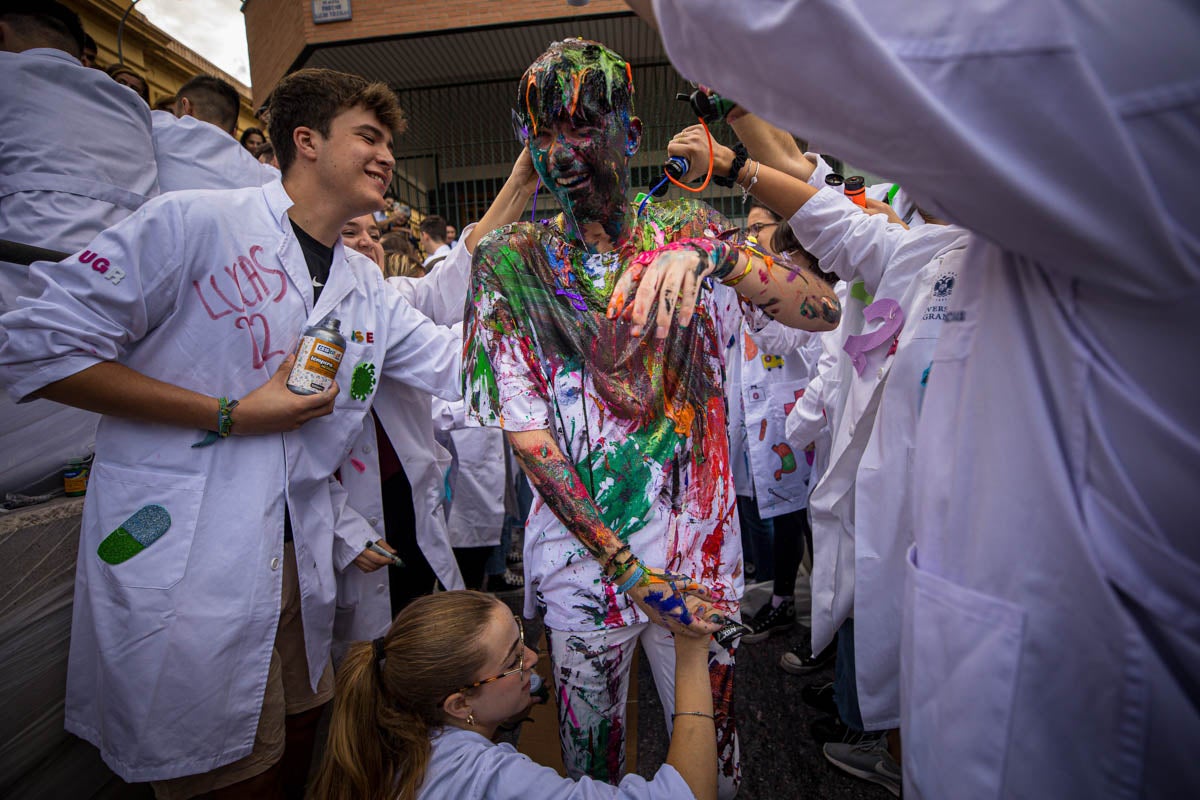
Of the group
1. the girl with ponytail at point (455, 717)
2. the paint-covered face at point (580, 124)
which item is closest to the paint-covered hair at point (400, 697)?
the girl with ponytail at point (455, 717)

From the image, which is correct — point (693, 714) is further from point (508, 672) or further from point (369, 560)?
point (369, 560)

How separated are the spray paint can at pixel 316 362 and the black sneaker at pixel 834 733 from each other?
2.42 m

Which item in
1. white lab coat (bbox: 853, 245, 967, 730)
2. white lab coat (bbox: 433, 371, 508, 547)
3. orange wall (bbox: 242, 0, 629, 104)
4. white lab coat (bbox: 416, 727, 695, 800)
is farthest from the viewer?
orange wall (bbox: 242, 0, 629, 104)

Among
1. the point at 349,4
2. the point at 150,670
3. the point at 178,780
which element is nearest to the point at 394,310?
the point at 150,670

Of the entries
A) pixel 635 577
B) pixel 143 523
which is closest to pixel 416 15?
pixel 143 523

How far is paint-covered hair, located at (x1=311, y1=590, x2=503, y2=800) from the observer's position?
4.62ft

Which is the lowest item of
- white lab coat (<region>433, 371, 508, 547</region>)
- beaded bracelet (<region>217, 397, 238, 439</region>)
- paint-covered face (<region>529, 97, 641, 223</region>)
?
white lab coat (<region>433, 371, 508, 547</region>)

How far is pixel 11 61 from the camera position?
2143mm

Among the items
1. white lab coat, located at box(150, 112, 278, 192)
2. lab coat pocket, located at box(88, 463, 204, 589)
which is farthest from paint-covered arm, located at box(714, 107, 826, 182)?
white lab coat, located at box(150, 112, 278, 192)

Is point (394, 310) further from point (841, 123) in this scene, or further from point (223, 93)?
point (223, 93)

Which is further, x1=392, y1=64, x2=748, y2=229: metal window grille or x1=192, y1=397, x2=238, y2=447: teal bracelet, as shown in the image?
x1=392, y1=64, x2=748, y2=229: metal window grille

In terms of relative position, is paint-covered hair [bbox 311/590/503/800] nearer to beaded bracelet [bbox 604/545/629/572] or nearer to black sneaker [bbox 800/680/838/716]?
beaded bracelet [bbox 604/545/629/572]

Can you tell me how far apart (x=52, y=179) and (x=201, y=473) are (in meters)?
1.44

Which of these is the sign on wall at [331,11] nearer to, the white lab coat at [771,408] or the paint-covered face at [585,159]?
the white lab coat at [771,408]
